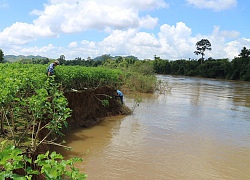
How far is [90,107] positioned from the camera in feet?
42.2

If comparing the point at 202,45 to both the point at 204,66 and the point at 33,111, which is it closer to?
the point at 204,66

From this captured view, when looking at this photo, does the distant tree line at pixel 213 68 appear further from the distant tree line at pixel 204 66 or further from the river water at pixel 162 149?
the river water at pixel 162 149

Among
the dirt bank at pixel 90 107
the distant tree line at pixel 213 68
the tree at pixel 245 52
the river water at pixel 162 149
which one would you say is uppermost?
the tree at pixel 245 52

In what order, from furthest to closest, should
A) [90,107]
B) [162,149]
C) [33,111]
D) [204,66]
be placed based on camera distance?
[204,66]
[90,107]
[162,149]
[33,111]

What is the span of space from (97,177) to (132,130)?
17.3 ft

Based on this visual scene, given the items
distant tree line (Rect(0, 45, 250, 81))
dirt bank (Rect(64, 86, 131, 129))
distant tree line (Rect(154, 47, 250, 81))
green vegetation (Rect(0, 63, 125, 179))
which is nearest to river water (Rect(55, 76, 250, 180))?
dirt bank (Rect(64, 86, 131, 129))

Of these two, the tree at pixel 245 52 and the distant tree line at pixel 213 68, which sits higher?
the tree at pixel 245 52

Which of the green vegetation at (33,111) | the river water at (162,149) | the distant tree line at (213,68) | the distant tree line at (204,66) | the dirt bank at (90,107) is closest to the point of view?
the green vegetation at (33,111)

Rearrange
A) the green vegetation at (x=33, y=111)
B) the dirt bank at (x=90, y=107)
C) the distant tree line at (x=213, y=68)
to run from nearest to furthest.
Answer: the green vegetation at (x=33, y=111) → the dirt bank at (x=90, y=107) → the distant tree line at (x=213, y=68)

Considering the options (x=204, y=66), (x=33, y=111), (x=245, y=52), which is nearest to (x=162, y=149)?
(x=33, y=111)

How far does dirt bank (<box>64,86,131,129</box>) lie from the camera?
38.1 ft

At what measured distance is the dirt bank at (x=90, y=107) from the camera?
11609mm

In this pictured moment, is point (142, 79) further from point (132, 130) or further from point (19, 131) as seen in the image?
point (19, 131)

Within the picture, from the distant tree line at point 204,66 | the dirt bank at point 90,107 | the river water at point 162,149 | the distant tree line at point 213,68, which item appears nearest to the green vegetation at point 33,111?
the dirt bank at point 90,107
